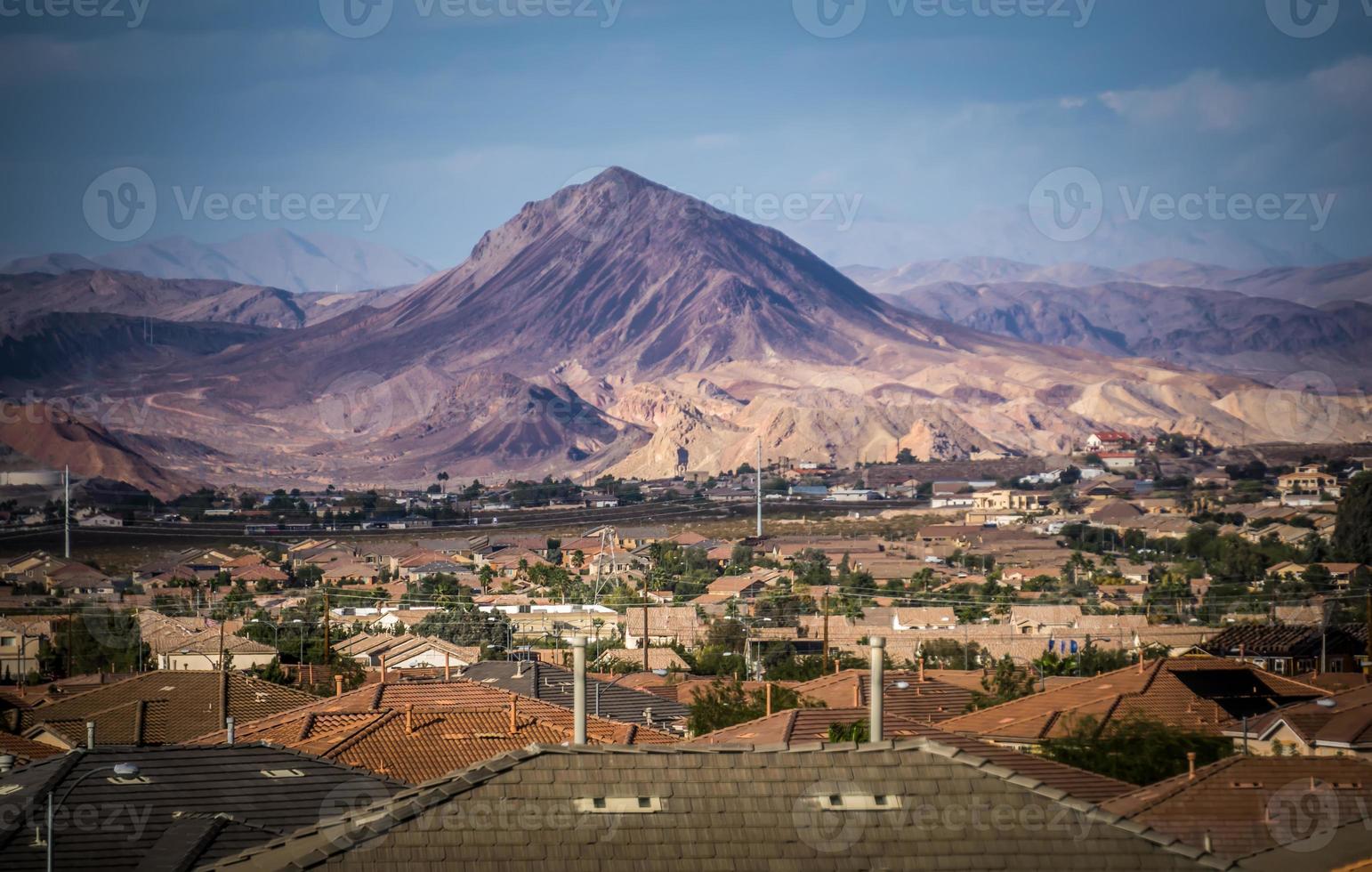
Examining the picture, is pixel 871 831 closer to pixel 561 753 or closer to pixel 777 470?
pixel 561 753

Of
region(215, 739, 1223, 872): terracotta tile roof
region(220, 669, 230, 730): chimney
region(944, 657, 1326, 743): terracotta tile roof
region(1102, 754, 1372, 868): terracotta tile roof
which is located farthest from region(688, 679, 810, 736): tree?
region(215, 739, 1223, 872): terracotta tile roof

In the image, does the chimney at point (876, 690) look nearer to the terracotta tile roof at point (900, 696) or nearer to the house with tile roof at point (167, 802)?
the house with tile roof at point (167, 802)

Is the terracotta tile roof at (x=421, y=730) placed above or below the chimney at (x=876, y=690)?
below

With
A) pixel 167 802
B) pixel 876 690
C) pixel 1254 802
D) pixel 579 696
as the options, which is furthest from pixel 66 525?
pixel 876 690

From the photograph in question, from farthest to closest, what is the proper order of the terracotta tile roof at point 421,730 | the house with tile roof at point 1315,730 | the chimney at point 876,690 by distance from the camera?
the house with tile roof at point 1315,730, the terracotta tile roof at point 421,730, the chimney at point 876,690

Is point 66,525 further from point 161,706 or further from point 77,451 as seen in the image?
point 161,706

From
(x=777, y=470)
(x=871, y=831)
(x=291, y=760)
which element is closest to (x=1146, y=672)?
(x=291, y=760)

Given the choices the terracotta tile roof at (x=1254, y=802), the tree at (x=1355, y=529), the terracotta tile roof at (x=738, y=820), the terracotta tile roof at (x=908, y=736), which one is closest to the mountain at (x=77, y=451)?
the tree at (x=1355, y=529)

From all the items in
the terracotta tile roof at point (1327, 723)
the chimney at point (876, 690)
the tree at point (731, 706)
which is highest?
the chimney at point (876, 690)
